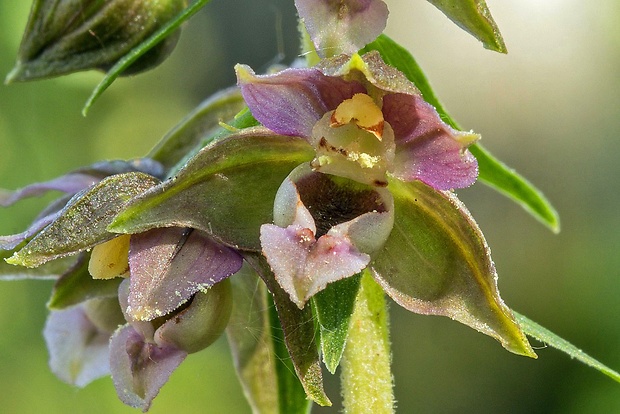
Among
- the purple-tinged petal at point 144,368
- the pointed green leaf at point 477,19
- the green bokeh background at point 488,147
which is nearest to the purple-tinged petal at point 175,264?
the purple-tinged petal at point 144,368

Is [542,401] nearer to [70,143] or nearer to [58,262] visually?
[70,143]

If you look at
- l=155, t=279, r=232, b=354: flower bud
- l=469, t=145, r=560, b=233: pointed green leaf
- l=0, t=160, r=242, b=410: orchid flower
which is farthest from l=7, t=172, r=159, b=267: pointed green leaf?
l=469, t=145, r=560, b=233: pointed green leaf

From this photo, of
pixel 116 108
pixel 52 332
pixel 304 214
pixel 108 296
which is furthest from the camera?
pixel 116 108

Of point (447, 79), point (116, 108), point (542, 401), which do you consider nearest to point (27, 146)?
point (116, 108)

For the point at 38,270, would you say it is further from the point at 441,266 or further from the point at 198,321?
the point at 441,266

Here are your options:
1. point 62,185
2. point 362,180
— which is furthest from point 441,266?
point 62,185

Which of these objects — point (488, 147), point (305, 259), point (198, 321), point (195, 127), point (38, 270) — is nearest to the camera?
point (305, 259)
